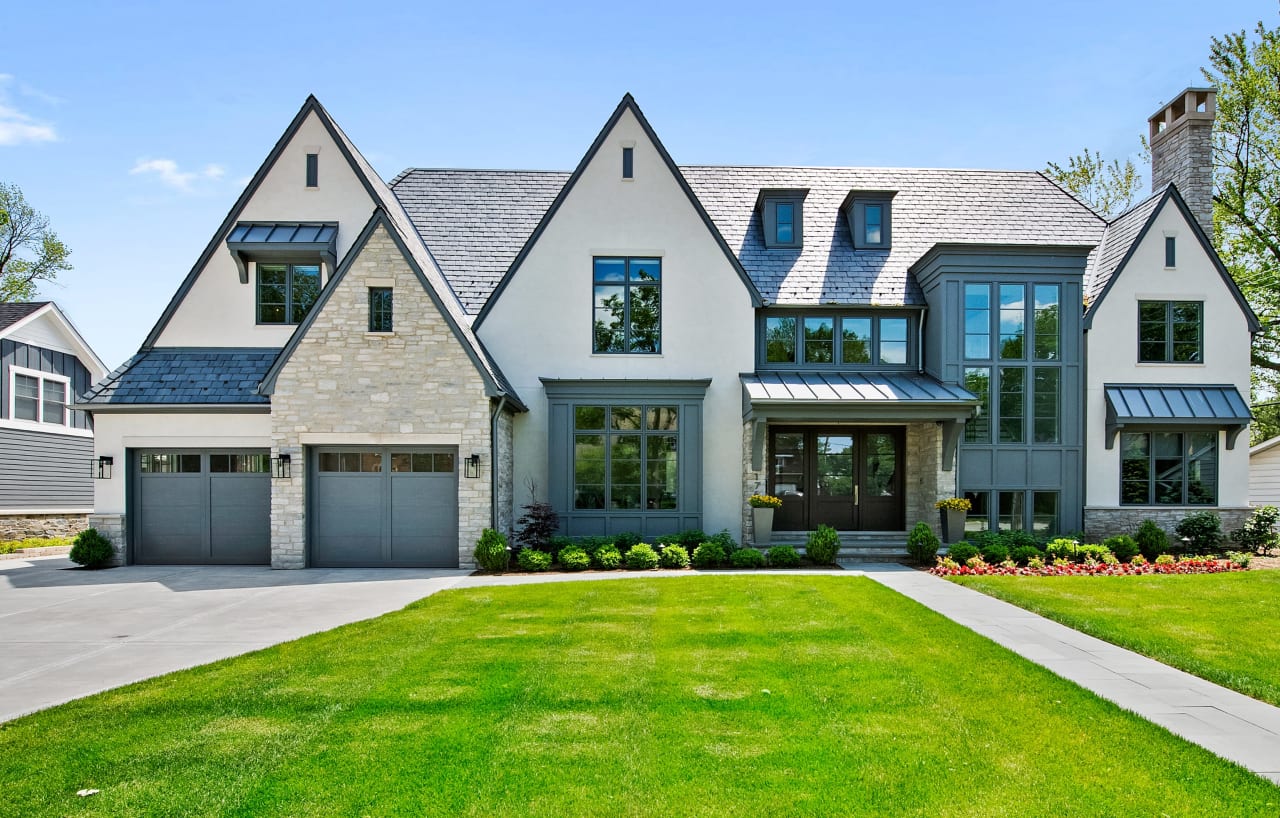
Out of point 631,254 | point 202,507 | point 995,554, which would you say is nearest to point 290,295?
point 202,507

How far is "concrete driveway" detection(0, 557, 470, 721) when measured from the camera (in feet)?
25.0

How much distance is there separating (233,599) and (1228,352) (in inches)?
816

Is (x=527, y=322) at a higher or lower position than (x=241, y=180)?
lower

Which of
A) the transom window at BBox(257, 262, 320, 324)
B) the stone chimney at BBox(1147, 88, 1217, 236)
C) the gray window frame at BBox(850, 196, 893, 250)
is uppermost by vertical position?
the stone chimney at BBox(1147, 88, 1217, 236)

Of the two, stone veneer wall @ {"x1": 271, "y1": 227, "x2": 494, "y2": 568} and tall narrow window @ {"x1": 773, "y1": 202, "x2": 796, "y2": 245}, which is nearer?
stone veneer wall @ {"x1": 271, "y1": 227, "x2": 494, "y2": 568}

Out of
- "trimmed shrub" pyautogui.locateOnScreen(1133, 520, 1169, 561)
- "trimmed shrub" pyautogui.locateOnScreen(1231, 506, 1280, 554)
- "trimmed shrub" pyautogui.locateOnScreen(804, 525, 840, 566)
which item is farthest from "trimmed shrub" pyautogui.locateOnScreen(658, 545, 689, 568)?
"trimmed shrub" pyautogui.locateOnScreen(1231, 506, 1280, 554)

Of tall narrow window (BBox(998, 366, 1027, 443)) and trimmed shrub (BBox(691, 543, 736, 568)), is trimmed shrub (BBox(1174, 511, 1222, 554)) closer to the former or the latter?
tall narrow window (BBox(998, 366, 1027, 443))

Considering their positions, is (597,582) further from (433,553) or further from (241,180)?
(241,180)

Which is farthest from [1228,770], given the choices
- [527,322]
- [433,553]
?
[527,322]

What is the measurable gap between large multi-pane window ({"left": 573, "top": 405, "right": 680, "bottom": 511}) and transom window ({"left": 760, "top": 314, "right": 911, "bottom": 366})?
301 cm

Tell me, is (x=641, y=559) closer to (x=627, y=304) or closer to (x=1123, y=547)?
(x=627, y=304)

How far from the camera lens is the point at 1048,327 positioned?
691 inches

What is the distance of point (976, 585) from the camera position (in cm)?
1281

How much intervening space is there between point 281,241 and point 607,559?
960 centimetres
